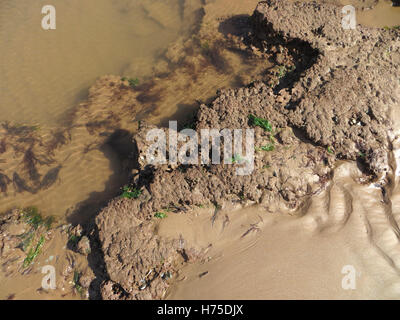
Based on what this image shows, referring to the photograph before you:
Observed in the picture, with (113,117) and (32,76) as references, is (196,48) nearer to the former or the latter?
(113,117)

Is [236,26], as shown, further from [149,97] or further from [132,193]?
[132,193]

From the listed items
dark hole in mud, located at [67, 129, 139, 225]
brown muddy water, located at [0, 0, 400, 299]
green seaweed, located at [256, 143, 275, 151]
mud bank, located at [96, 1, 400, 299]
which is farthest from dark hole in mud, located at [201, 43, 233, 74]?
green seaweed, located at [256, 143, 275, 151]

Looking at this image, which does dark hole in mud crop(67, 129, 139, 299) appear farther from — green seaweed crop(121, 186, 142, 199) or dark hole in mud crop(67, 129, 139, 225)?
green seaweed crop(121, 186, 142, 199)

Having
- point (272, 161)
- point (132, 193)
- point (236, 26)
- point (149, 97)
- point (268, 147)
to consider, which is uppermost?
point (236, 26)

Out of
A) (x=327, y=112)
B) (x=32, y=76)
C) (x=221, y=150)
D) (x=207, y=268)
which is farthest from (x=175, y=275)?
(x=32, y=76)

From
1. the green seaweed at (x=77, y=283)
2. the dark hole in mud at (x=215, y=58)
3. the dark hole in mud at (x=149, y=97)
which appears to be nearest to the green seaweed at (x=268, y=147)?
the dark hole in mud at (x=215, y=58)

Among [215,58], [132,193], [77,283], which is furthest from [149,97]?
[77,283]
